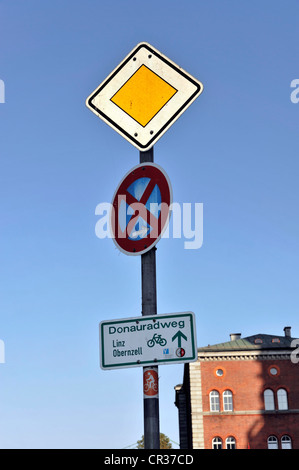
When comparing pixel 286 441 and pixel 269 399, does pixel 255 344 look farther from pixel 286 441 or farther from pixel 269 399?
pixel 286 441

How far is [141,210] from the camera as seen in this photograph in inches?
170

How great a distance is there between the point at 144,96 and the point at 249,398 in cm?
5379

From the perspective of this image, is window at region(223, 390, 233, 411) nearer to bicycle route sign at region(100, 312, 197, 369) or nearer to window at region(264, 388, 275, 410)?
window at region(264, 388, 275, 410)

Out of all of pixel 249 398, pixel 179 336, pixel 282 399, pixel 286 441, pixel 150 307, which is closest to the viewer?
pixel 179 336

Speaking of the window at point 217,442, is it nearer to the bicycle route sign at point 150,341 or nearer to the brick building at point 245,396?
the brick building at point 245,396

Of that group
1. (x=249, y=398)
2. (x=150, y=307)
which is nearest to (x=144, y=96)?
(x=150, y=307)

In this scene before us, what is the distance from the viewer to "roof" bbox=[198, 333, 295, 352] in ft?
184

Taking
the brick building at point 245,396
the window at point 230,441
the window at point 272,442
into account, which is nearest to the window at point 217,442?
the brick building at point 245,396

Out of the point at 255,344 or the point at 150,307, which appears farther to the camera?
the point at 255,344

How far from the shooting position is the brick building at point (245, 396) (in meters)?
54.1

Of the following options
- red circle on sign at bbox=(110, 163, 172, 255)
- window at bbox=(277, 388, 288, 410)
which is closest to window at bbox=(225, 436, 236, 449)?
window at bbox=(277, 388, 288, 410)

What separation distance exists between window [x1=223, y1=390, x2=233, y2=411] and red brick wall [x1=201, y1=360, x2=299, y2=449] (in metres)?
0.33

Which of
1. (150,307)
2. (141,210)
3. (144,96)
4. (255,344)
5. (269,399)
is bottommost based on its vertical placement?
(150,307)

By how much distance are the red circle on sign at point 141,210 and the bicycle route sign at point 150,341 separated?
0.55 meters
